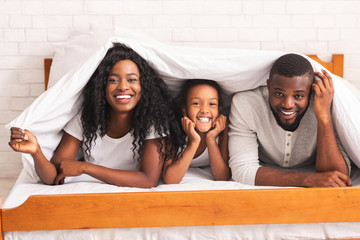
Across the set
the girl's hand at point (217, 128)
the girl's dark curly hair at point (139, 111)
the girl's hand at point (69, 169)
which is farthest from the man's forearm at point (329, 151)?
Result: the girl's hand at point (69, 169)

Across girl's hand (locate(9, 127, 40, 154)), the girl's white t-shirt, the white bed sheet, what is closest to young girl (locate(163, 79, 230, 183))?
the girl's white t-shirt

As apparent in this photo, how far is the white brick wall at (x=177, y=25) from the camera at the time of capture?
213 centimetres

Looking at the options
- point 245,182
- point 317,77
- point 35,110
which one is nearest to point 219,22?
point 317,77

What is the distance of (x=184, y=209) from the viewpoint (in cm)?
117

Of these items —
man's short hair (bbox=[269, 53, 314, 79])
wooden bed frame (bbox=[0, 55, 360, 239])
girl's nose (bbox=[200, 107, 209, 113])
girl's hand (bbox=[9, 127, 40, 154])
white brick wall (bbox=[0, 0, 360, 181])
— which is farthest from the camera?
white brick wall (bbox=[0, 0, 360, 181])

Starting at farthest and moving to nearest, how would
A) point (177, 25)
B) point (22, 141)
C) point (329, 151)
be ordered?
1. point (177, 25)
2. point (329, 151)
3. point (22, 141)

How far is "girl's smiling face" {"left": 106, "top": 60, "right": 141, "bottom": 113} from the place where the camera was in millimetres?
1441

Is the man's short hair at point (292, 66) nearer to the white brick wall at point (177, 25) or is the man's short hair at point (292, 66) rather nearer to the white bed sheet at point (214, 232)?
the white bed sheet at point (214, 232)

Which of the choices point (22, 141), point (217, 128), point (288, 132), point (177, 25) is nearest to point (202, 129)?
point (217, 128)

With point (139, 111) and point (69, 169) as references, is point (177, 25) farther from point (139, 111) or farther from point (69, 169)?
point (69, 169)

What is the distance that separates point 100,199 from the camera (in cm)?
116

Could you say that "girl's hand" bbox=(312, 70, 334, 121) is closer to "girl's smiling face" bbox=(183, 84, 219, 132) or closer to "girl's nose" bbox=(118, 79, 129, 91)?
"girl's smiling face" bbox=(183, 84, 219, 132)

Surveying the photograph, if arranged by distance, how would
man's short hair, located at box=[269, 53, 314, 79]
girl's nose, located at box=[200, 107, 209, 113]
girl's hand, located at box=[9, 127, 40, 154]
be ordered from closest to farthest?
1. girl's hand, located at box=[9, 127, 40, 154]
2. man's short hair, located at box=[269, 53, 314, 79]
3. girl's nose, located at box=[200, 107, 209, 113]

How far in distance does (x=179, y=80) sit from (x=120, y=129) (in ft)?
1.00
